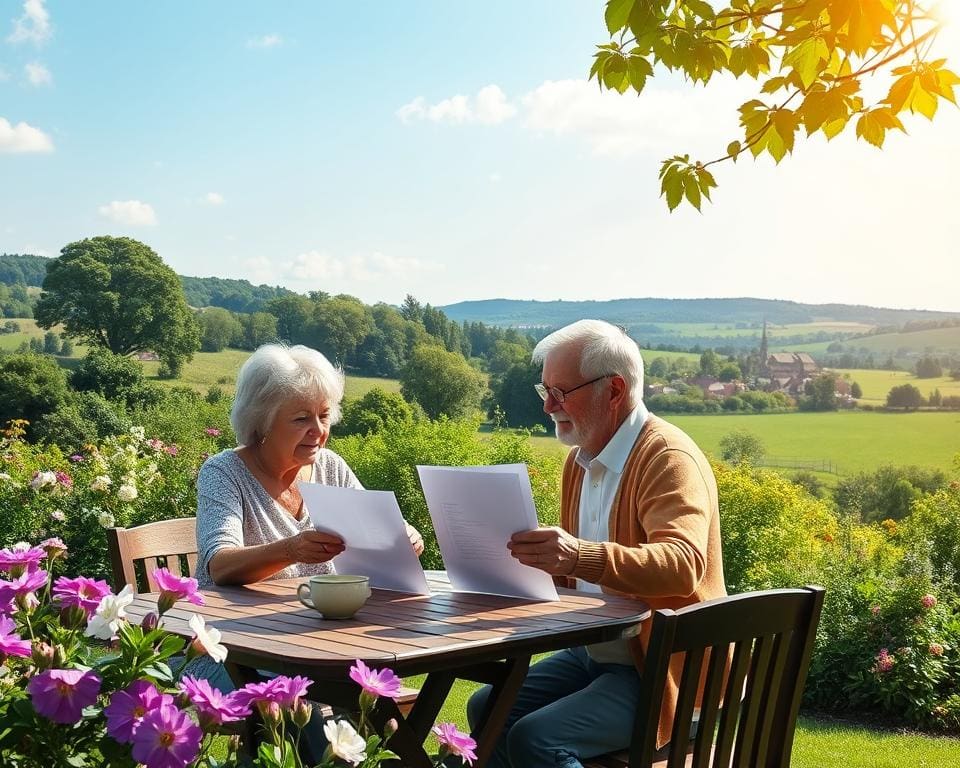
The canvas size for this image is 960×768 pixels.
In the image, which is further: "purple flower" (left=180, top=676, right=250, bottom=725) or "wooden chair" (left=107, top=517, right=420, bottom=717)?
"wooden chair" (left=107, top=517, right=420, bottom=717)

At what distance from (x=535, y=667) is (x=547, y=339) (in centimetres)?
83

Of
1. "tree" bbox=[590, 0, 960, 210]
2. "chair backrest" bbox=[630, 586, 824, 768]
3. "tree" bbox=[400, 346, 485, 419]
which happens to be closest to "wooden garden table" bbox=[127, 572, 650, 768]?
"chair backrest" bbox=[630, 586, 824, 768]

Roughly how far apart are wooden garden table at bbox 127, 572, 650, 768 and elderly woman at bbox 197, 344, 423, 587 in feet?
0.95

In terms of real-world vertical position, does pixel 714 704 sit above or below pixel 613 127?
below

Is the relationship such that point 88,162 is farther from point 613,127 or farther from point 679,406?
point 679,406

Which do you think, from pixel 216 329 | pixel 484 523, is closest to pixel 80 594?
pixel 484 523

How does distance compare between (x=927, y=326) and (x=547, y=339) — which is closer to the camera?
(x=547, y=339)

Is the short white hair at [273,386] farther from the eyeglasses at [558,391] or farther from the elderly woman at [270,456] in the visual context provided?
the eyeglasses at [558,391]

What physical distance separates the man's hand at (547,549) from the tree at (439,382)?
12057 millimetres

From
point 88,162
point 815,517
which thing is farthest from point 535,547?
point 88,162

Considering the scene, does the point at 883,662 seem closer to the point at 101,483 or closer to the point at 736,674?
the point at 736,674

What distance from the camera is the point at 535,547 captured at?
90.9 inches

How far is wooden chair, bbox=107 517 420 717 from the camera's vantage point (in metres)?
2.88

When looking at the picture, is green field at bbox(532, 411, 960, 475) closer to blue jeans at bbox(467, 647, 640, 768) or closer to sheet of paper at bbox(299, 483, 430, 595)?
sheet of paper at bbox(299, 483, 430, 595)
